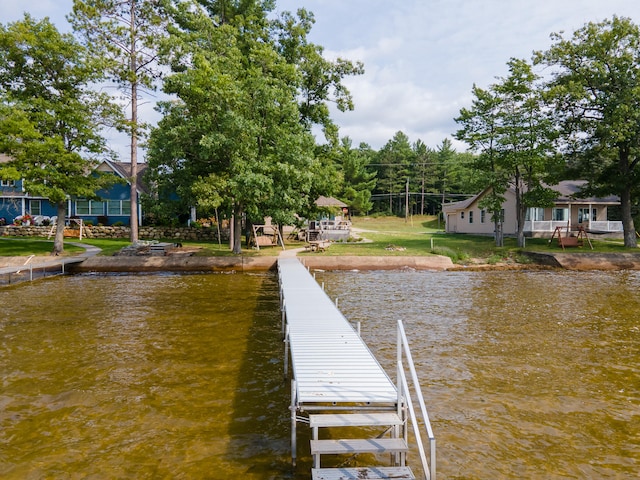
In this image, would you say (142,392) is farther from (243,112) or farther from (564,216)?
(564,216)

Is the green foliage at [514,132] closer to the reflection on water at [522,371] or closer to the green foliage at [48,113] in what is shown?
the reflection on water at [522,371]

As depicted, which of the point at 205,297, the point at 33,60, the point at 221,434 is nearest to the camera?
the point at 221,434

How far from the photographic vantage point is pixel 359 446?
4.70 m

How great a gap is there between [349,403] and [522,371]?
344 cm

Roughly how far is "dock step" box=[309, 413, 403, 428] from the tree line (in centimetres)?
1555

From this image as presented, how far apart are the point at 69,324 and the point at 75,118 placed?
14.7m

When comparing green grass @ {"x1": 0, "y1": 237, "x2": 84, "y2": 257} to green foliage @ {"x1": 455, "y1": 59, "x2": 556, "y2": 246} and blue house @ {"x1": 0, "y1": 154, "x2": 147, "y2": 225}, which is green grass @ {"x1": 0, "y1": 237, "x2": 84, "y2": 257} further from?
green foliage @ {"x1": 455, "y1": 59, "x2": 556, "y2": 246}

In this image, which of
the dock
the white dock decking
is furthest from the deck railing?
the dock

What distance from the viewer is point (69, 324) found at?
37.3 feet

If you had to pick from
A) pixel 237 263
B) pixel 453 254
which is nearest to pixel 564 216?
pixel 453 254

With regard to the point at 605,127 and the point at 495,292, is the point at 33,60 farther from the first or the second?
the point at 605,127

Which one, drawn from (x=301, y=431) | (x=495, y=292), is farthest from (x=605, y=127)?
(x=301, y=431)

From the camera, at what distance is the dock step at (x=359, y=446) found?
457 cm

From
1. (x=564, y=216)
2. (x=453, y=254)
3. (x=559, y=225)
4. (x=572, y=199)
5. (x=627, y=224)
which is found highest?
(x=572, y=199)
